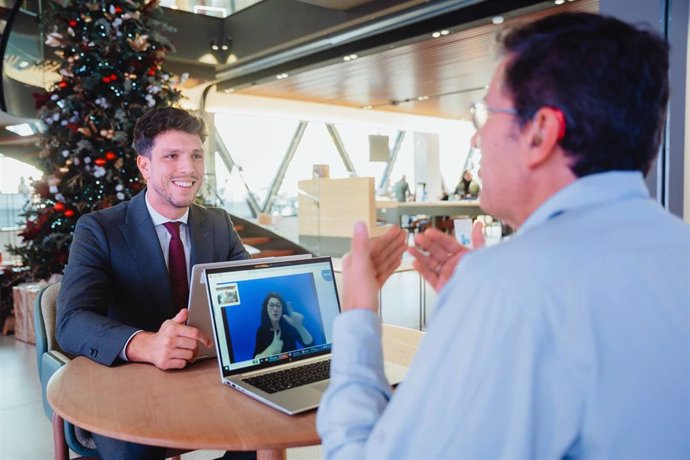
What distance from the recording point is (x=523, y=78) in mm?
729

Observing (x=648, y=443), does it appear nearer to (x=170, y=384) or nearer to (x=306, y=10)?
(x=170, y=384)

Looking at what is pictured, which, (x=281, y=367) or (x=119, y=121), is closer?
(x=281, y=367)

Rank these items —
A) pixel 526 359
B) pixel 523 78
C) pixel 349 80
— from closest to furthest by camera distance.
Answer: pixel 526 359
pixel 523 78
pixel 349 80

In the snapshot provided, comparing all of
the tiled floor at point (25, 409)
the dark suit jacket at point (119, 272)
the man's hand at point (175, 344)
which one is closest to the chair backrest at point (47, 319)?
the dark suit jacket at point (119, 272)

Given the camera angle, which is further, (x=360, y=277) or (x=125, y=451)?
(x=125, y=451)

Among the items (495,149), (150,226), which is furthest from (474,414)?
(150,226)

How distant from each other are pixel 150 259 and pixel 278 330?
705 millimetres

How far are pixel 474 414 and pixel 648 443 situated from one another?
229 millimetres

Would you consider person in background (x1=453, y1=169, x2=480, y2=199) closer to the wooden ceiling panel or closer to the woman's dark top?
the wooden ceiling panel

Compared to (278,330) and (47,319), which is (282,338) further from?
(47,319)

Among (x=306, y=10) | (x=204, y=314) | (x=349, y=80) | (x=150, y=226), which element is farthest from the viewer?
(x=349, y=80)

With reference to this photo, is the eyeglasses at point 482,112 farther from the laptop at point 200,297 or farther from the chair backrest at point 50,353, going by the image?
the chair backrest at point 50,353

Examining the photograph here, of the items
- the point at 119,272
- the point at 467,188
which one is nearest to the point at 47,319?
→ the point at 119,272

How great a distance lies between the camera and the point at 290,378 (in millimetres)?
1331
